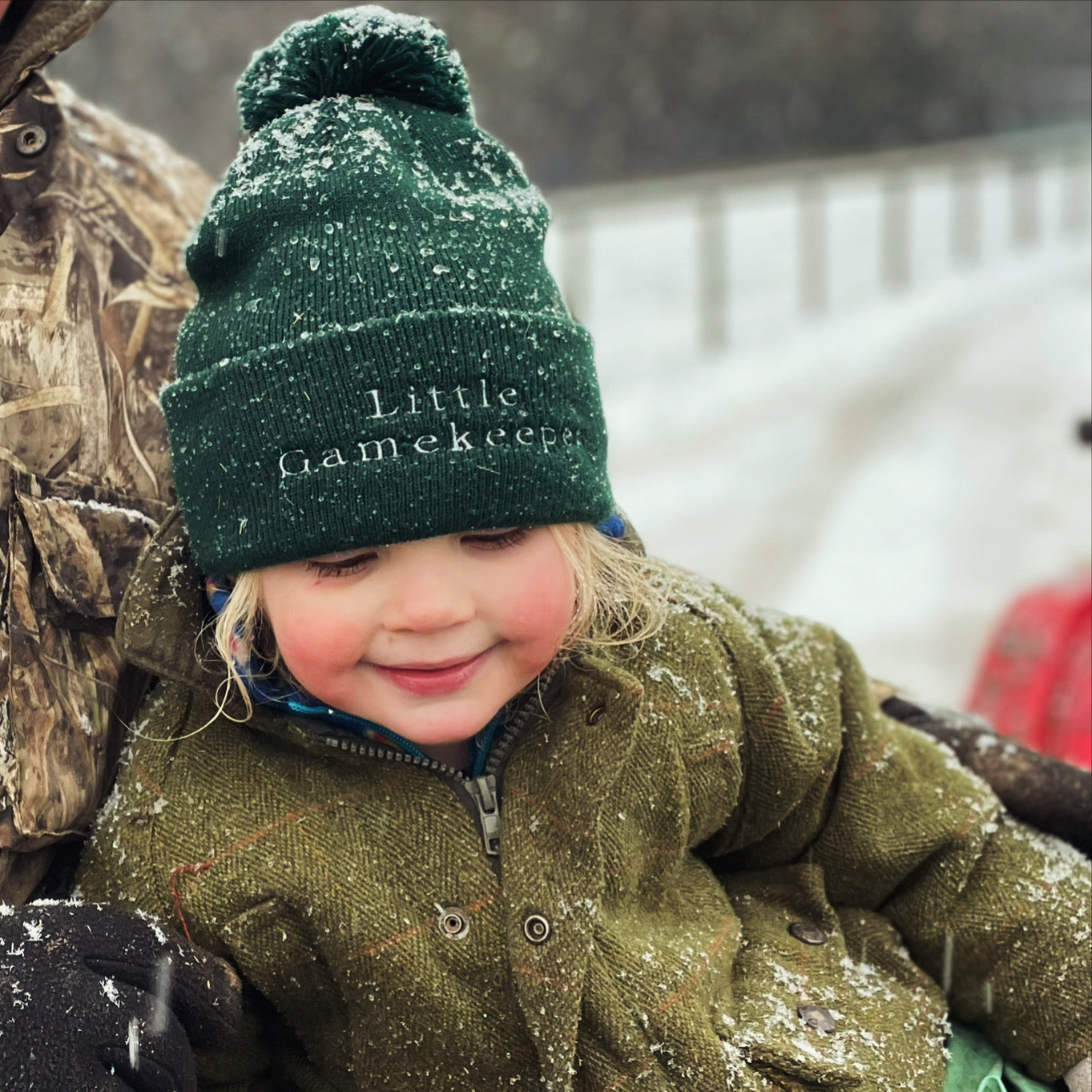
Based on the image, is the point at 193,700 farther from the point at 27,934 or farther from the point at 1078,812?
the point at 1078,812

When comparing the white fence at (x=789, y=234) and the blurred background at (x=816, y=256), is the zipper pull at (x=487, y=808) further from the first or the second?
the white fence at (x=789, y=234)

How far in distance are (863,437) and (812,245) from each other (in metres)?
3.02

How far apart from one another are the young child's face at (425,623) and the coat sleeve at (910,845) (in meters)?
0.32

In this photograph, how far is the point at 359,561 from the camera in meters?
1.14

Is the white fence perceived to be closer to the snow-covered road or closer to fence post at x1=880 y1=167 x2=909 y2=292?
fence post at x1=880 y1=167 x2=909 y2=292

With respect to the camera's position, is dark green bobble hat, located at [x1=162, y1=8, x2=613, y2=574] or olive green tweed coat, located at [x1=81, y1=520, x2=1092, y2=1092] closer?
dark green bobble hat, located at [x1=162, y1=8, x2=613, y2=574]

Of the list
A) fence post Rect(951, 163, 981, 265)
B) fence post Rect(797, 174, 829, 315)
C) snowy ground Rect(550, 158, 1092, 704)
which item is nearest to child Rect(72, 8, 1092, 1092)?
snowy ground Rect(550, 158, 1092, 704)

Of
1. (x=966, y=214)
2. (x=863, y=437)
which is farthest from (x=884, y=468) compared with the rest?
(x=966, y=214)

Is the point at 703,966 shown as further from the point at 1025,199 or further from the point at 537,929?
the point at 1025,199

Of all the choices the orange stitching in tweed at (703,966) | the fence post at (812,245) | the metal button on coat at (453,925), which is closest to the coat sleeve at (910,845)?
the orange stitching in tweed at (703,966)

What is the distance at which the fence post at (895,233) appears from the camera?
8.67 m

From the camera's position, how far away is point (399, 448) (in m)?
1.10

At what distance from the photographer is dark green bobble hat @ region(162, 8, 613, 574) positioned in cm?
110

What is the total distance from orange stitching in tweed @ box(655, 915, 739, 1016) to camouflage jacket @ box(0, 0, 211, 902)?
548 millimetres
